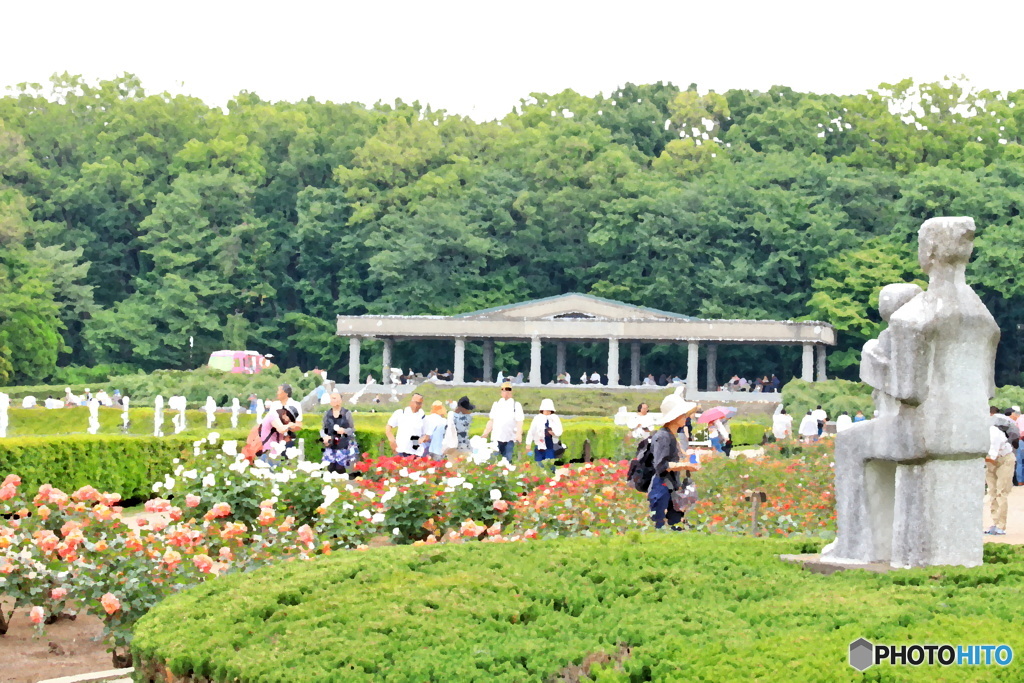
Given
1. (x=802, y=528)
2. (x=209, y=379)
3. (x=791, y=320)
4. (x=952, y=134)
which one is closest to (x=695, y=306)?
(x=791, y=320)

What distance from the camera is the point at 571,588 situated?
287 inches

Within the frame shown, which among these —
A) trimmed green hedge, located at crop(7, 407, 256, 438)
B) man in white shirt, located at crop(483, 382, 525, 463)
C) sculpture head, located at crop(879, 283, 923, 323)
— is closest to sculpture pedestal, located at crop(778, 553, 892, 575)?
sculpture head, located at crop(879, 283, 923, 323)

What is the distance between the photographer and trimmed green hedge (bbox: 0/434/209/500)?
49.8 ft

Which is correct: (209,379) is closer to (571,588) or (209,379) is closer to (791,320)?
(791,320)

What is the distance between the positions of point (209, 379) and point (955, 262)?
132 ft

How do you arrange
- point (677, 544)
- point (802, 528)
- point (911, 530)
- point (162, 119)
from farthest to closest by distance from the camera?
point (162, 119) → point (802, 528) → point (677, 544) → point (911, 530)

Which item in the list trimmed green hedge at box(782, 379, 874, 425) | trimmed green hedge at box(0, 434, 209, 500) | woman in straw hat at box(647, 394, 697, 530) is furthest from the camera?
trimmed green hedge at box(782, 379, 874, 425)

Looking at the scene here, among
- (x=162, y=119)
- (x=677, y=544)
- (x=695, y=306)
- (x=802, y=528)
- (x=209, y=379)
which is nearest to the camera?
(x=677, y=544)

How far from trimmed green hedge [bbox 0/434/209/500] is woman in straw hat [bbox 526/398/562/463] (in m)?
3.98

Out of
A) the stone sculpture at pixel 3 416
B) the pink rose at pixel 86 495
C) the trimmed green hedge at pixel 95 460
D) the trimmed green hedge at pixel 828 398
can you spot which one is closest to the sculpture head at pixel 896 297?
the pink rose at pixel 86 495

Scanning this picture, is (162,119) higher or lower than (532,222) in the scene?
higher

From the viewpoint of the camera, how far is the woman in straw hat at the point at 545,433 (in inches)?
701

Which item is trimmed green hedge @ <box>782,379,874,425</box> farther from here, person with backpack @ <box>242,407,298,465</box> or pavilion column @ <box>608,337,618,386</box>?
person with backpack @ <box>242,407,298,465</box>

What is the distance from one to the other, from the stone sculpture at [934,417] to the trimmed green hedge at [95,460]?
7959mm
